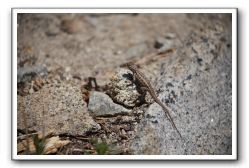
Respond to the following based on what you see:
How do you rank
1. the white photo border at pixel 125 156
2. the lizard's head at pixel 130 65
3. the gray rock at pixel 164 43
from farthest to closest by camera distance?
the gray rock at pixel 164 43 → the lizard's head at pixel 130 65 → the white photo border at pixel 125 156

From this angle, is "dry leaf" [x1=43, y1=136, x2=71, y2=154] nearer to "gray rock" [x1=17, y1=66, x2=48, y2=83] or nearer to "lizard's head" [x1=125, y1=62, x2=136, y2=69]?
"gray rock" [x1=17, y1=66, x2=48, y2=83]

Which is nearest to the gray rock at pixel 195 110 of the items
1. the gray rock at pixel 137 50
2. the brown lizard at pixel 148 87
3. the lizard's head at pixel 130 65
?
the brown lizard at pixel 148 87

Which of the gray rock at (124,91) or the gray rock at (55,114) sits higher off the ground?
the gray rock at (124,91)

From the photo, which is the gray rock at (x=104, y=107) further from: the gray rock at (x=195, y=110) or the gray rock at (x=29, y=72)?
the gray rock at (x=29, y=72)

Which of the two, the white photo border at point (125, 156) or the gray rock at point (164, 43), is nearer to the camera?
the white photo border at point (125, 156)

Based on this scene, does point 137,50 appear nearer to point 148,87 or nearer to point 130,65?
point 130,65

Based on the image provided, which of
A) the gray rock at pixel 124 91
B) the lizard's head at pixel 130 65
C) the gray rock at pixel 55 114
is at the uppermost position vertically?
the lizard's head at pixel 130 65

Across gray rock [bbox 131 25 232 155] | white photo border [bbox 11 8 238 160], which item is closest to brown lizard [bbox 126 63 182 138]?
gray rock [bbox 131 25 232 155]
